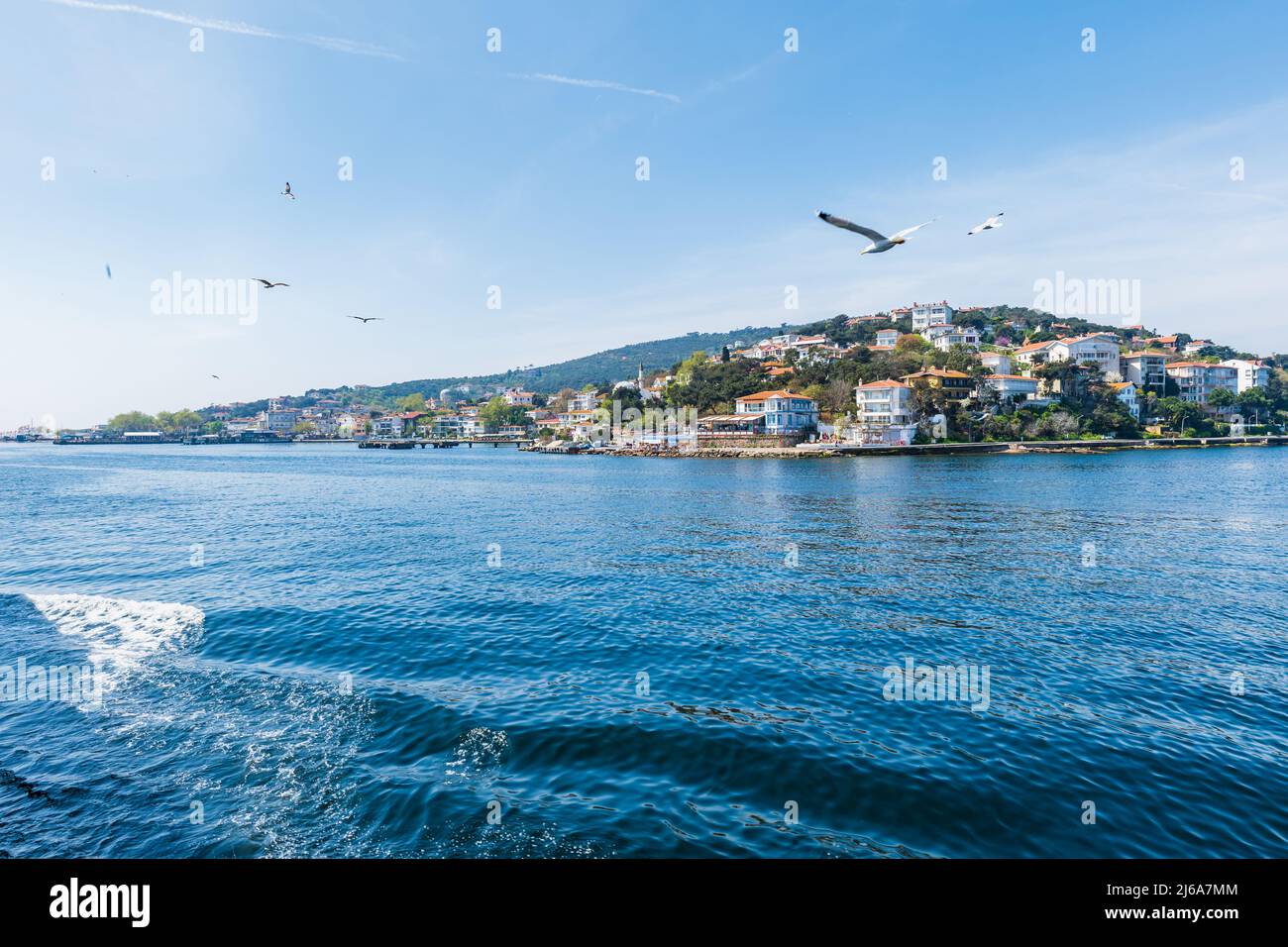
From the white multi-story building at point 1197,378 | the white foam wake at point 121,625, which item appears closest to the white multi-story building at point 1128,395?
the white multi-story building at point 1197,378

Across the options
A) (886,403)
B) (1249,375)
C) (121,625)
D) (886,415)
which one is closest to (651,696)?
(121,625)

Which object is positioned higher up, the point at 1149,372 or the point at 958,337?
the point at 958,337

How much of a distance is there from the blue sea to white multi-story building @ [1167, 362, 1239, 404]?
14008 cm

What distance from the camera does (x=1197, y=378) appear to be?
140375mm

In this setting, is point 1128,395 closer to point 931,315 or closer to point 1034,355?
point 1034,355

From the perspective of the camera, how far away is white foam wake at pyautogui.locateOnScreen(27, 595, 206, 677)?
17672 mm

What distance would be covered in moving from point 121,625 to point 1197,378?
18745 centimetres

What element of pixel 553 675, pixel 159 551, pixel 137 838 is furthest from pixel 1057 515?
pixel 159 551

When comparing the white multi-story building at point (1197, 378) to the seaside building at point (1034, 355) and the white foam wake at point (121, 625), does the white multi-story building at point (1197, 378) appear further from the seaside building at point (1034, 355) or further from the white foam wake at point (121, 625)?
the white foam wake at point (121, 625)

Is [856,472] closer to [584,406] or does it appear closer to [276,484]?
[276,484]

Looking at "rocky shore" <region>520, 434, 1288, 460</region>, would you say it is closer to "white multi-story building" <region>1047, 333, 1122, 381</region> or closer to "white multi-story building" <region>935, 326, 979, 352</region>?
"white multi-story building" <region>1047, 333, 1122, 381</region>

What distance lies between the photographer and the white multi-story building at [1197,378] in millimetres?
140000

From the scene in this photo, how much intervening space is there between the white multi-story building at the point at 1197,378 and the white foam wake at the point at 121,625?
18048 cm
